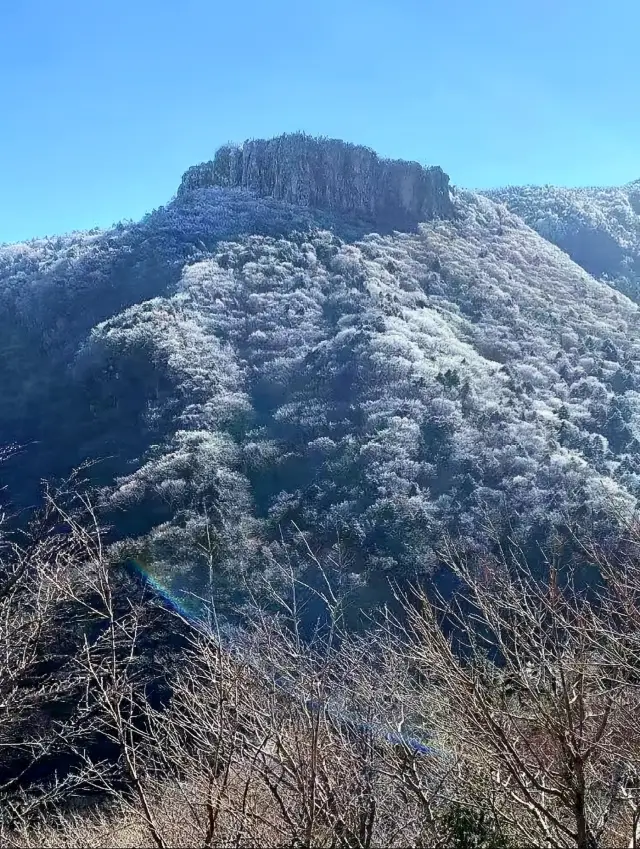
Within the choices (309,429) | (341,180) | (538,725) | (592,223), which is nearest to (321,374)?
(309,429)

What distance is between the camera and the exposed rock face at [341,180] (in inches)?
2067

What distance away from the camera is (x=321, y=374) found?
3061 centimetres

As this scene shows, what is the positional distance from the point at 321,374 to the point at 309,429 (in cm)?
411

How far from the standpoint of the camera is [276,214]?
159ft

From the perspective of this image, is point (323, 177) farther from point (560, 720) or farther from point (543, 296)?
point (560, 720)

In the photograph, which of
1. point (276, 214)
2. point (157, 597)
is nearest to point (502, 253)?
point (276, 214)

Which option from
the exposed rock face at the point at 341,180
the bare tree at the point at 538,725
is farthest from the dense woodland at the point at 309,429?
the exposed rock face at the point at 341,180

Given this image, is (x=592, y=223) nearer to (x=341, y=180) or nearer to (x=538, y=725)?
(x=341, y=180)

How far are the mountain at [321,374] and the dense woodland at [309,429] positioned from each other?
0.14m

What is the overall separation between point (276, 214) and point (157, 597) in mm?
36341

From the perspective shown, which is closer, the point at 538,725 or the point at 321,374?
the point at 538,725

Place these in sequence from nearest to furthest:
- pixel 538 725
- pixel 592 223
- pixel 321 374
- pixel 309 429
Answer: pixel 538 725 → pixel 309 429 → pixel 321 374 → pixel 592 223

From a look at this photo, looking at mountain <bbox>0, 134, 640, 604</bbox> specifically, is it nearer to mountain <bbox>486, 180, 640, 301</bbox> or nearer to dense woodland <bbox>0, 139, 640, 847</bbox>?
dense woodland <bbox>0, 139, 640, 847</bbox>

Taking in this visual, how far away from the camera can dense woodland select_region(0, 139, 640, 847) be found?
12.1 meters
